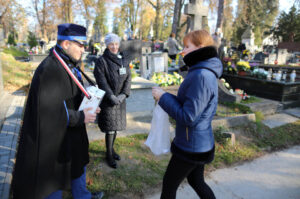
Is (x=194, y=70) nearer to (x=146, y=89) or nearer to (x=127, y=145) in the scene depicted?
(x=127, y=145)

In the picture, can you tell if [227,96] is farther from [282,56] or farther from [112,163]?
[282,56]

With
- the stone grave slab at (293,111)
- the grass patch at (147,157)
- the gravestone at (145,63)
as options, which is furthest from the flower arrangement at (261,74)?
the gravestone at (145,63)

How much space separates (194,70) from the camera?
160cm

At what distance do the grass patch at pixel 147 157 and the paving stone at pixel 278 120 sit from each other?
0.74 ft

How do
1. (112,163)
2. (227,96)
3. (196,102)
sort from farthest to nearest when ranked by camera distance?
(227,96)
(112,163)
(196,102)

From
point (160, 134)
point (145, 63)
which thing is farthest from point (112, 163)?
point (145, 63)

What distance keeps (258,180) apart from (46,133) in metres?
2.92

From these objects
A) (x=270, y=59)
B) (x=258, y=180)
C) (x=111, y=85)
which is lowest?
(x=258, y=180)

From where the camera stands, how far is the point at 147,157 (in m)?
3.37

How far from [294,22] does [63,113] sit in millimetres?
40749

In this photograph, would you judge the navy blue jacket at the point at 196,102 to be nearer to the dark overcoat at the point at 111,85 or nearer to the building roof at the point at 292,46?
the dark overcoat at the point at 111,85

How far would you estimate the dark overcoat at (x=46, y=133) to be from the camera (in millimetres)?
1495

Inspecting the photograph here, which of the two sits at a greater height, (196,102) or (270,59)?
(270,59)

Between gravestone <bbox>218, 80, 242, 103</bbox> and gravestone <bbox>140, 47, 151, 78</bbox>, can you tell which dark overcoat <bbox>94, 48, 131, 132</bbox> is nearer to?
gravestone <bbox>218, 80, 242, 103</bbox>
